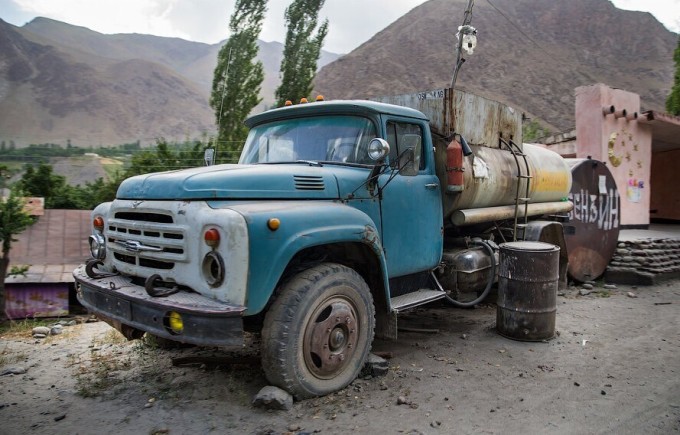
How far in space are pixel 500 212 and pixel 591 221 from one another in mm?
3412

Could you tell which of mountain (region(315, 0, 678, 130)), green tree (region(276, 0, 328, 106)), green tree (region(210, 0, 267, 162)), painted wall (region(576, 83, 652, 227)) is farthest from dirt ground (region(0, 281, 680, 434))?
mountain (region(315, 0, 678, 130))

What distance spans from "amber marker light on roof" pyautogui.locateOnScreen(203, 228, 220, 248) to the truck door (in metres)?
1.61

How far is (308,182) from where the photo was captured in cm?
374

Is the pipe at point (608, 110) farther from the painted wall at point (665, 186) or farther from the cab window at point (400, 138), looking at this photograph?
the cab window at point (400, 138)

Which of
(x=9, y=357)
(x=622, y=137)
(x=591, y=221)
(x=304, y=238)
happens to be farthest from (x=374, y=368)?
(x=622, y=137)

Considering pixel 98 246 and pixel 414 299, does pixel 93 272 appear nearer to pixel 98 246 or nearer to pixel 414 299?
pixel 98 246

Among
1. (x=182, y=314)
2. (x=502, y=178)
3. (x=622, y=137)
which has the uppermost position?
(x=622, y=137)

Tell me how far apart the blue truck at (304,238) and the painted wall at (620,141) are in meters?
7.01

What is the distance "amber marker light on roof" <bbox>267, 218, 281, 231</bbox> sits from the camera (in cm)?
314

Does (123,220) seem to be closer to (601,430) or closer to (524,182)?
(601,430)

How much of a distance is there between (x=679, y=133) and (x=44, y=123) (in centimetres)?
6176

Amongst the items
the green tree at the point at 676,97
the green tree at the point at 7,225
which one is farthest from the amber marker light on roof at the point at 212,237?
the green tree at the point at 676,97

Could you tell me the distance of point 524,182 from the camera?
21.1 ft

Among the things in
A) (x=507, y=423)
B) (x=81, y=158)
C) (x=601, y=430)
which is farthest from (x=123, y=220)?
(x=81, y=158)
